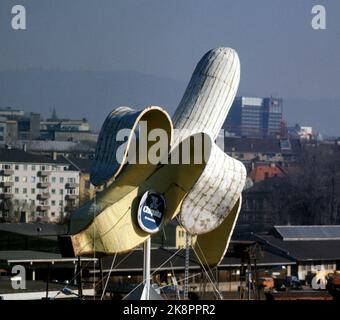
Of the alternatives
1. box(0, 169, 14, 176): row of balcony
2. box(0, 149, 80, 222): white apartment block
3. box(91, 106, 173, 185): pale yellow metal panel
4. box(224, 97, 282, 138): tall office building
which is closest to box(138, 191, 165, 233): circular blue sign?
box(91, 106, 173, 185): pale yellow metal panel

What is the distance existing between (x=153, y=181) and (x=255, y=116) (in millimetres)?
137051

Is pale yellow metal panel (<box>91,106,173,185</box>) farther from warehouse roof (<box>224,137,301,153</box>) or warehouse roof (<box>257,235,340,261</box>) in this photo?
warehouse roof (<box>224,137,301,153</box>)

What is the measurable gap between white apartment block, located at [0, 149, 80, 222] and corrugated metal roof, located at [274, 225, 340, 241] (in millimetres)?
16305

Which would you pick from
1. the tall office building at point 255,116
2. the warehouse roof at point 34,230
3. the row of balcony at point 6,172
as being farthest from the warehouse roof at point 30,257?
the tall office building at point 255,116

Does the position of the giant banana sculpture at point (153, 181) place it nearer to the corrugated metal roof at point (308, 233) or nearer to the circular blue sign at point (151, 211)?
the circular blue sign at point (151, 211)

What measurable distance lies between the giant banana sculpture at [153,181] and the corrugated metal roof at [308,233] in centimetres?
2075

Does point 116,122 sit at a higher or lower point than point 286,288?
higher

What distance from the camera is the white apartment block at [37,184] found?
59656 millimetres

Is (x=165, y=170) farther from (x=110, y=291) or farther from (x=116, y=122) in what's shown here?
(x=110, y=291)

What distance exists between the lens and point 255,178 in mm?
79438

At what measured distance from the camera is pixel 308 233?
42.6 meters

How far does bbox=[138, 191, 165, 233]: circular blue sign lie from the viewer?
765 inches
